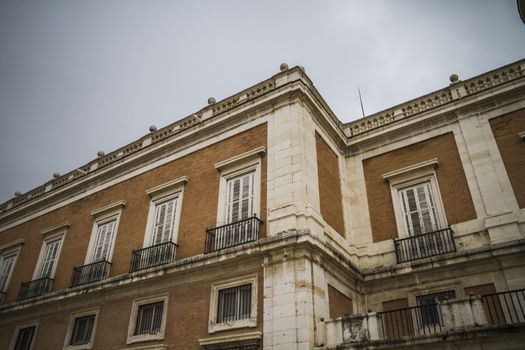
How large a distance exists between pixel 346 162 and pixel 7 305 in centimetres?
1336

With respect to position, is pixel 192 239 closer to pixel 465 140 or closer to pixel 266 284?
pixel 266 284

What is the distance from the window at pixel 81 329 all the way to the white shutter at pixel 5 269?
6149 millimetres

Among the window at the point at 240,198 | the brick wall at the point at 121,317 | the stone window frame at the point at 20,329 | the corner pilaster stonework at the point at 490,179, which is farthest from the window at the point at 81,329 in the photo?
the corner pilaster stonework at the point at 490,179

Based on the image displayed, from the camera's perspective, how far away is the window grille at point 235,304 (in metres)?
11.0

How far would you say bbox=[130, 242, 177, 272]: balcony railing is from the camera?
1319cm

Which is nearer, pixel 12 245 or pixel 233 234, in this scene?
pixel 233 234

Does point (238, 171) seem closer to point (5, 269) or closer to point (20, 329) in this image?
point (20, 329)

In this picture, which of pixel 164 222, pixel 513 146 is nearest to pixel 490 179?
pixel 513 146

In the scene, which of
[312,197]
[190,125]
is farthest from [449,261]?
[190,125]

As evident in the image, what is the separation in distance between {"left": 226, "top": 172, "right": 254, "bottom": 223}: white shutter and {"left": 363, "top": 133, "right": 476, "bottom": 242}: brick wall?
4.03m

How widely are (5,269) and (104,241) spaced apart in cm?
661

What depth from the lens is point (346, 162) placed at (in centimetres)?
1553

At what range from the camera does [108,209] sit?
1636 cm

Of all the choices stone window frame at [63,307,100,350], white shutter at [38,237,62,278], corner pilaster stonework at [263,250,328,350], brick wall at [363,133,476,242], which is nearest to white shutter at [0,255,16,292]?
white shutter at [38,237,62,278]
